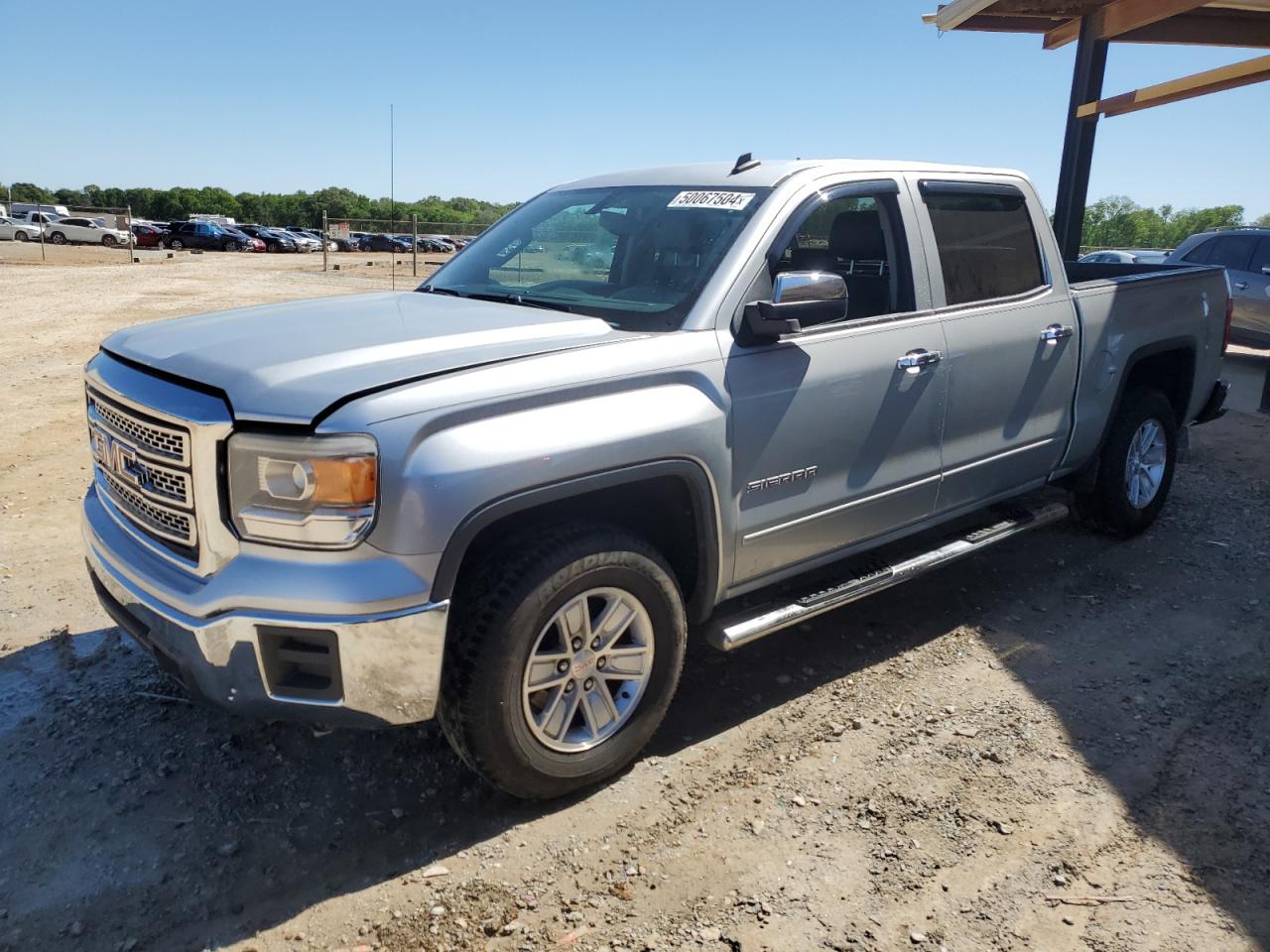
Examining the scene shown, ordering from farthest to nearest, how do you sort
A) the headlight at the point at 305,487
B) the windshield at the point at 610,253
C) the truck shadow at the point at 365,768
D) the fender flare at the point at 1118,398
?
the fender flare at the point at 1118,398 → the windshield at the point at 610,253 → the truck shadow at the point at 365,768 → the headlight at the point at 305,487

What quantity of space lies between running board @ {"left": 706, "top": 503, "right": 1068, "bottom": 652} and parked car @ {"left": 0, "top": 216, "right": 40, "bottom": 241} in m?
50.8

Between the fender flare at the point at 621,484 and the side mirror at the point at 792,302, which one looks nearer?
the fender flare at the point at 621,484

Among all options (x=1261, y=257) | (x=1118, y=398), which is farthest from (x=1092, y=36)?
(x=1118, y=398)

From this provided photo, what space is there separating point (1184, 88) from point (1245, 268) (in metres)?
4.38

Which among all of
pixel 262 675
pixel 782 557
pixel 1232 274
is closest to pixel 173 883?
pixel 262 675

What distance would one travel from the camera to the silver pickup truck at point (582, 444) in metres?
2.58

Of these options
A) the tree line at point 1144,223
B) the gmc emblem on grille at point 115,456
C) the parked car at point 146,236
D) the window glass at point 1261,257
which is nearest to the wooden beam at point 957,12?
the window glass at point 1261,257

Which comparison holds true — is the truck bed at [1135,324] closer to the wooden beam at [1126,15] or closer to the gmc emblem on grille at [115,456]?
the gmc emblem on grille at [115,456]

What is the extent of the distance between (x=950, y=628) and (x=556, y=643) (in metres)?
2.33

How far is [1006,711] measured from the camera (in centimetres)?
379

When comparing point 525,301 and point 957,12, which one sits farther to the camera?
point 957,12

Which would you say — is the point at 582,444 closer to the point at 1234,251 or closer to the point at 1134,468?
the point at 1134,468

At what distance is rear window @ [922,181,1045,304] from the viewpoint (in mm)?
4203

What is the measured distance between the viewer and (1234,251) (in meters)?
13.3
